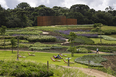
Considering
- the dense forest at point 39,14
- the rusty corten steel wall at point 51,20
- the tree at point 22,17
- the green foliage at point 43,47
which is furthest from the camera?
the rusty corten steel wall at point 51,20

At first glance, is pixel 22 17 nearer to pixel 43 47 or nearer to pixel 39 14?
pixel 39 14

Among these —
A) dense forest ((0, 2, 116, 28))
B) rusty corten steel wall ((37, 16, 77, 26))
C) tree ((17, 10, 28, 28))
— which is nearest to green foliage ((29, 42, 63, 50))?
dense forest ((0, 2, 116, 28))

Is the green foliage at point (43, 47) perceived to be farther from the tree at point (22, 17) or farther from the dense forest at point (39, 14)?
the tree at point (22, 17)

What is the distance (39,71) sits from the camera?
26.2 feet

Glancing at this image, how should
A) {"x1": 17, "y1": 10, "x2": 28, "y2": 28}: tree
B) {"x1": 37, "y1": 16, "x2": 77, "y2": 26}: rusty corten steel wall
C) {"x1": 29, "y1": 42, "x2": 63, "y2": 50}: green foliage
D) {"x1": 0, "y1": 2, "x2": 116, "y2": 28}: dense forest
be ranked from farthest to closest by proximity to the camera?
{"x1": 37, "y1": 16, "x2": 77, "y2": 26}: rusty corten steel wall, {"x1": 17, "y1": 10, "x2": 28, "y2": 28}: tree, {"x1": 0, "y1": 2, "x2": 116, "y2": 28}: dense forest, {"x1": 29, "y1": 42, "x2": 63, "y2": 50}: green foliage

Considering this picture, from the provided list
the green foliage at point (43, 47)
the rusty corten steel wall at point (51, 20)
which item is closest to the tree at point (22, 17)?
the rusty corten steel wall at point (51, 20)

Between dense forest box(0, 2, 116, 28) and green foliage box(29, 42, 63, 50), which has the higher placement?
dense forest box(0, 2, 116, 28)

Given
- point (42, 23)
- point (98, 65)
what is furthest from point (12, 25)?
point (98, 65)

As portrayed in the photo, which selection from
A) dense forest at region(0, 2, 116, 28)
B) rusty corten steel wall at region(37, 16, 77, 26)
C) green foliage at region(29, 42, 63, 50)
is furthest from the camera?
rusty corten steel wall at region(37, 16, 77, 26)

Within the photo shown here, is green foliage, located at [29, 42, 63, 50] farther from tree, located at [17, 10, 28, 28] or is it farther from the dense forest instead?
tree, located at [17, 10, 28, 28]

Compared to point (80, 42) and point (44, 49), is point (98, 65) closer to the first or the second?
point (44, 49)

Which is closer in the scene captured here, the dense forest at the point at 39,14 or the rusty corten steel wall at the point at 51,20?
the dense forest at the point at 39,14

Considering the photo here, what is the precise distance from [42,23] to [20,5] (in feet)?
161

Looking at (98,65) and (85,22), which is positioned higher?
(85,22)
